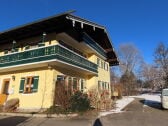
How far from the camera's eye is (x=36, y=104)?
16844mm

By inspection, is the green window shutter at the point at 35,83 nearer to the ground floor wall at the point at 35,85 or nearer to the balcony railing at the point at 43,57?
the ground floor wall at the point at 35,85

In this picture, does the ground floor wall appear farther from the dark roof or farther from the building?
the dark roof

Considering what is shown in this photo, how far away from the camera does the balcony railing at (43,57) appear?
15.6 meters

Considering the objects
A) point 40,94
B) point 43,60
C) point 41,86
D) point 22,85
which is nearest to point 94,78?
point 41,86

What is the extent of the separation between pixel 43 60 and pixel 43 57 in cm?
27

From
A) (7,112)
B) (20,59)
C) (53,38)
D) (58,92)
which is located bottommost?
(7,112)

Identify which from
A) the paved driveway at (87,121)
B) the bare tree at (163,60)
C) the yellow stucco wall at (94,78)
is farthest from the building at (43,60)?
the bare tree at (163,60)

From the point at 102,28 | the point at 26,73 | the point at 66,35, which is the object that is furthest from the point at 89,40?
the point at 26,73

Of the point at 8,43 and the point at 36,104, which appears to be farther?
the point at 8,43

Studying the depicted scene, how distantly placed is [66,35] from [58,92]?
5.97m

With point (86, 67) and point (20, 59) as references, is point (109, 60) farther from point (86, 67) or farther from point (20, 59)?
point (20, 59)

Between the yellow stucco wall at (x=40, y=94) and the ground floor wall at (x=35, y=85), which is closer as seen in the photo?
the yellow stucco wall at (x=40, y=94)

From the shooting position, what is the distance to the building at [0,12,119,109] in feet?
53.6

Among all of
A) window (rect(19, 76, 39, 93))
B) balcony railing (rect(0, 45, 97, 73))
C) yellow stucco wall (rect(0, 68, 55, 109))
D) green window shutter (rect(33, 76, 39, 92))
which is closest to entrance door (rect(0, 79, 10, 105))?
yellow stucco wall (rect(0, 68, 55, 109))
